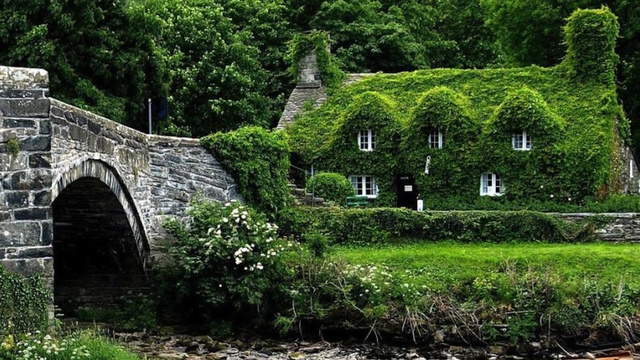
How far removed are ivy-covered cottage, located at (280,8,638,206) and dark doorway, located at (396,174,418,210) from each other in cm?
3

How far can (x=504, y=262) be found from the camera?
20.7 meters

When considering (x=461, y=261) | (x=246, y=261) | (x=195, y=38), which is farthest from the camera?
(x=195, y=38)

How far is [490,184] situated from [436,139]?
237 centimetres

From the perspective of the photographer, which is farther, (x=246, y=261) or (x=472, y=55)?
(x=472, y=55)

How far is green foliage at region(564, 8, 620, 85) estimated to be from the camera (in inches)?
1228

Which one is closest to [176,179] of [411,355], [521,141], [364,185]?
[411,355]

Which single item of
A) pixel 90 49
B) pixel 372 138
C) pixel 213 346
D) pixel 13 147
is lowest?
pixel 213 346

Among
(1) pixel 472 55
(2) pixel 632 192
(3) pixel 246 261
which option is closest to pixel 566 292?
(3) pixel 246 261

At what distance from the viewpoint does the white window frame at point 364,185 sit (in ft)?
105

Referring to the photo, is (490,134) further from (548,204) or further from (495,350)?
(495,350)

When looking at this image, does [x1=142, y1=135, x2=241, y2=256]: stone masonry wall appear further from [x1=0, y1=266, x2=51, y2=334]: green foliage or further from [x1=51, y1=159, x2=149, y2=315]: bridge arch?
[x1=0, y1=266, x2=51, y2=334]: green foliage

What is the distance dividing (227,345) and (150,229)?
2999 mm

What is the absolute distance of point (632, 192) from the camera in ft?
109

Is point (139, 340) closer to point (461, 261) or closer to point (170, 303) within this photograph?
point (170, 303)
